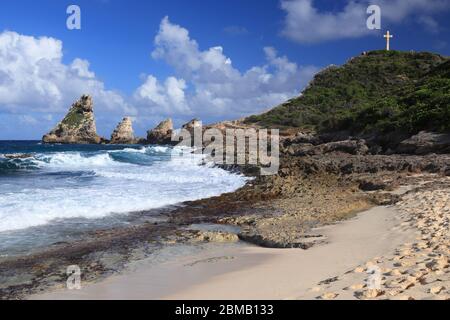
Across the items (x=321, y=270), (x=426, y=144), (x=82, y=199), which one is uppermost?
(x=426, y=144)

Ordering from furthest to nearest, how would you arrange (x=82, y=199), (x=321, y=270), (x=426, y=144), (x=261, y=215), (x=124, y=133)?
(x=124, y=133)
(x=426, y=144)
(x=82, y=199)
(x=261, y=215)
(x=321, y=270)

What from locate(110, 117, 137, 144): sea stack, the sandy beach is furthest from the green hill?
locate(110, 117, 137, 144): sea stack

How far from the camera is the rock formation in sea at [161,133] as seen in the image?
263ft

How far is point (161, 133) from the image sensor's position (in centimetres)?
8188

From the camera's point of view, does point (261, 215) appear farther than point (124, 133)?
No

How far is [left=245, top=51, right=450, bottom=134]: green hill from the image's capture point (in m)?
25.0

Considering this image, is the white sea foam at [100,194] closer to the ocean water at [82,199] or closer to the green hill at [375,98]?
the ocean water at [82,199]

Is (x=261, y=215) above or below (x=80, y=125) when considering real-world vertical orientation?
below

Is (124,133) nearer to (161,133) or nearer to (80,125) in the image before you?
(80,125)

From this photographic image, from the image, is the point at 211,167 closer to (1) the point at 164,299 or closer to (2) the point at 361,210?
(2) the point at 361,210

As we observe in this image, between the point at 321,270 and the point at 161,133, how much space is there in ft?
251

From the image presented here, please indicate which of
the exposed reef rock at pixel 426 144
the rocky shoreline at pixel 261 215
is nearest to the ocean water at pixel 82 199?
the rocky shoreline at pixel 261 215

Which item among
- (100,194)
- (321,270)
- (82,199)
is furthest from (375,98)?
(321,270)
